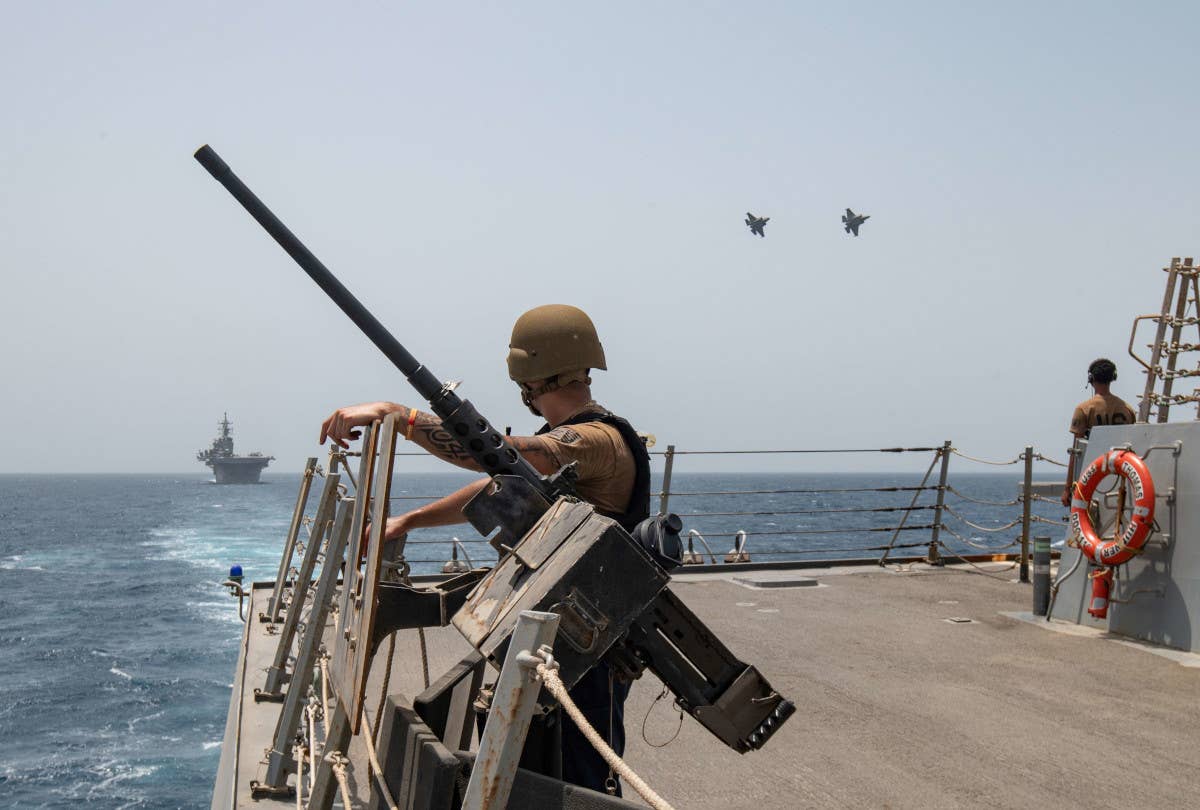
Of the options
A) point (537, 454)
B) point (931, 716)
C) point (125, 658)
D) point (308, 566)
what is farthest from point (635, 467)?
point (125, 658)

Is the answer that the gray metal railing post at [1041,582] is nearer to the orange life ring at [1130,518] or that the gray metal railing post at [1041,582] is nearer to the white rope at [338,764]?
the orange life ring at [1130,518]

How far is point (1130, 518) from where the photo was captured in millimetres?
7875

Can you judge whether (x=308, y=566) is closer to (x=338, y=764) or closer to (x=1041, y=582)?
(x=338, y=764)

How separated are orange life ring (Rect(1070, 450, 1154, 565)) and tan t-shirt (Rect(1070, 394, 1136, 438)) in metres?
0.80

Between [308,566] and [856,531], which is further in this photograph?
[856,531]

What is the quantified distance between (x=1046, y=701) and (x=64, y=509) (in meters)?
107

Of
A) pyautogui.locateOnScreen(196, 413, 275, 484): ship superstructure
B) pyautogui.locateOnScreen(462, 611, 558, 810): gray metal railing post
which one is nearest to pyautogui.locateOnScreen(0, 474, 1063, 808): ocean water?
pyautogui.locateOnScreen(462, 611, 558, 810): gray metal railing post

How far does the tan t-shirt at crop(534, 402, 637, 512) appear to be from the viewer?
9.31ft

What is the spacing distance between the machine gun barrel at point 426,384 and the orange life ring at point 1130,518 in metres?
6.41

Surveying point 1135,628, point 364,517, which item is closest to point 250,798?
point 364,517

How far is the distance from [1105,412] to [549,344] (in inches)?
291

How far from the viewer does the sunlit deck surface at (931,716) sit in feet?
15.0

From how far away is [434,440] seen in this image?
9.46 feet

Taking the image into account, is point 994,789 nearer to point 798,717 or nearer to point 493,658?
point 798,717
